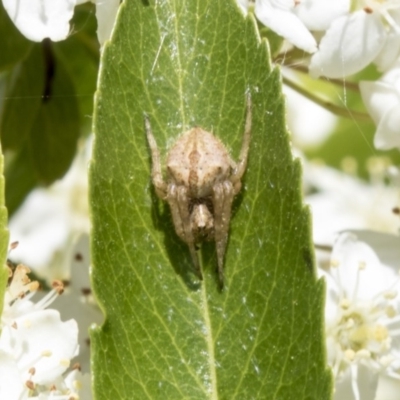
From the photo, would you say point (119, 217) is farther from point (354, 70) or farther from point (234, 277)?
point (354, 70)

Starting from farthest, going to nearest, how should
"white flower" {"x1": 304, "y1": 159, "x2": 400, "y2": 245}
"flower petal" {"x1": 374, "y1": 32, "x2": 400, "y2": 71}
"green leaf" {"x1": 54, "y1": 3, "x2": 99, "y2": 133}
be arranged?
"white flower" {"x1": 304, "y1": 159, "x2": 400, "y2": 245} → "green leaf" {"x1": 54, "y1": 3, "x2": 99, "y2": 133} → "flower petal" {"x1": 374, "y1": 32, "x2": 400, "y2": 71}

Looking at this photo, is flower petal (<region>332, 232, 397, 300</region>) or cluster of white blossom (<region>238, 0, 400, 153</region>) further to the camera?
flower petal (<region>332, 232, 397, 300</region>)

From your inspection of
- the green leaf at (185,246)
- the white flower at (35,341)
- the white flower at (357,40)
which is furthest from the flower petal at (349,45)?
the white flower at (35,341)

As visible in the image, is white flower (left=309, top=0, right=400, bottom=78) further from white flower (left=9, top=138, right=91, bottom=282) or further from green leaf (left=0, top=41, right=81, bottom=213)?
white flower (left=9, top=138, right=91, bottom=282)

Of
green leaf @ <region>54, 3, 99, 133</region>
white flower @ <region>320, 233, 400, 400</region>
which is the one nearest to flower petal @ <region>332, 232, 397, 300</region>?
white flower @ <region>320, 233, 400, 400</region>

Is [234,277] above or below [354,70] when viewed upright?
below

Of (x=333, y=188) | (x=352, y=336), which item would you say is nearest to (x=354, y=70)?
(x=352, y=336)

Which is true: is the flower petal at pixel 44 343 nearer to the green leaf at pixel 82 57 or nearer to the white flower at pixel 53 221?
the green leaf at pixel 82 57
